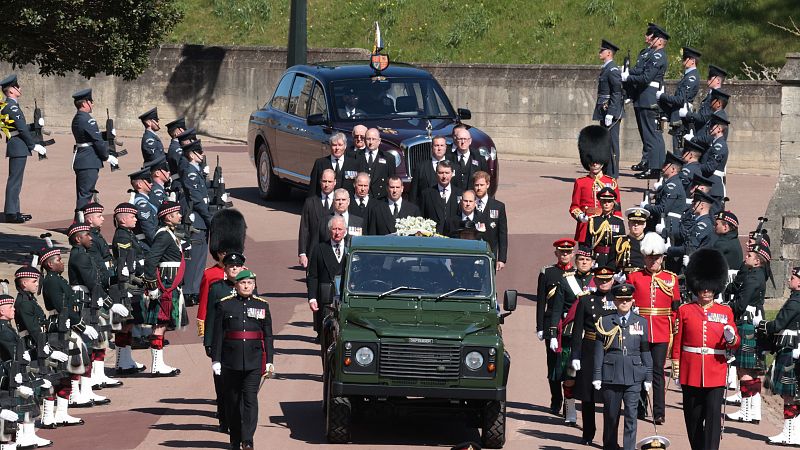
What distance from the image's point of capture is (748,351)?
17.1 m

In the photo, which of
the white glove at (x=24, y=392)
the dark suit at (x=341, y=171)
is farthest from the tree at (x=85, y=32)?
the white glove at (x=24, y=392)

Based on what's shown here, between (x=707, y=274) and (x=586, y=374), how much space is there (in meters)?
1.39

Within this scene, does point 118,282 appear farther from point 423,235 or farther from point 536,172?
point 536,172

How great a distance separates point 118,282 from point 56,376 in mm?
2476

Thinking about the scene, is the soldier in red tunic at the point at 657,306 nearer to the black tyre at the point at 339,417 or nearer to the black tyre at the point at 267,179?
the black tyre at the point at 339,417

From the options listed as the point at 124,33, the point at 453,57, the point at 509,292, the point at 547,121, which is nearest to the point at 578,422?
the point at 509,292

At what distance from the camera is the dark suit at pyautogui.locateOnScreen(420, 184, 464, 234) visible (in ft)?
65.2

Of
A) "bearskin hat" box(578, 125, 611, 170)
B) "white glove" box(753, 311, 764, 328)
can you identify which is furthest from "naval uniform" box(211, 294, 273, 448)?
"bearskin hat" box(578, 125, 611, 170)

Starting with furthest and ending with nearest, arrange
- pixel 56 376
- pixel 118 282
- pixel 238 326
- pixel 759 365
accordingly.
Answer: pixel 118 282 < pixel 759 365 < pixel 56 376 < pixel 238 326

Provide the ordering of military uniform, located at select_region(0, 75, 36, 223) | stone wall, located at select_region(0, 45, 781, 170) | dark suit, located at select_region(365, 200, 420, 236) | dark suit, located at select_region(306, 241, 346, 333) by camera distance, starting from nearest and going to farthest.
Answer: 1. dark suit, located at select_region(306, 241, 346, 333)
2. dark suit, located at select_region(365, 200, 420, 236)
3. military uniform, located at select_region(0, 75, 36, 223)
4. stone wall, located at select_region(0, 45, 781, 170)

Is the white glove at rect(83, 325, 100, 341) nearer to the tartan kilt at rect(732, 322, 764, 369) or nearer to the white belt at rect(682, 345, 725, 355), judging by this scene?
the white belt at rect(682, 345, 725, 355)

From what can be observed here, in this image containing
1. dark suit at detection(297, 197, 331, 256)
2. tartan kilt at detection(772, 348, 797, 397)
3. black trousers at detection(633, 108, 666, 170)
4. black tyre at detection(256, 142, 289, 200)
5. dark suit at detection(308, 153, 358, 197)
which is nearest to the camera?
tartan kilt at detection(772, 348, 797, 397)

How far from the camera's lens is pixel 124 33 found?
73.7 ft

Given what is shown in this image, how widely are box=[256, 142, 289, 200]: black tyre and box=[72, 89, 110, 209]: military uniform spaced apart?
3.35 meters
